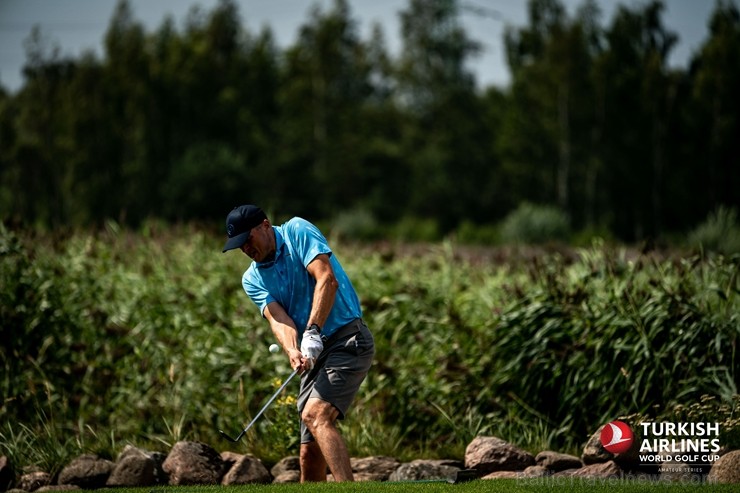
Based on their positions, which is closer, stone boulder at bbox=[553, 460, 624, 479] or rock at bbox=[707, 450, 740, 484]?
rock at bbox=[707, 450, 740, 484]

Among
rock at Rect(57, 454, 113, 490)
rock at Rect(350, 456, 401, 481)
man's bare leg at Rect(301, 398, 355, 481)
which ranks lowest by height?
rock at Rect(350, 456, 401, 481)

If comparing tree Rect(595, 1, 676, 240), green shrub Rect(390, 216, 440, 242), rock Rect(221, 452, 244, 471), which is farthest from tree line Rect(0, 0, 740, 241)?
rock Rect(221, 452, 244, 471)

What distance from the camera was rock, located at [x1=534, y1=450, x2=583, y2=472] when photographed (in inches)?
259

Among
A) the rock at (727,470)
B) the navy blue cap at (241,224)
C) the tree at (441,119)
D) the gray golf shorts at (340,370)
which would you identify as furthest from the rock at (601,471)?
the tree at (441,119)

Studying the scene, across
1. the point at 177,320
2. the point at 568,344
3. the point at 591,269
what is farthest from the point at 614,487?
the point at 177,320

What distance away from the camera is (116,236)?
1200 centimetres

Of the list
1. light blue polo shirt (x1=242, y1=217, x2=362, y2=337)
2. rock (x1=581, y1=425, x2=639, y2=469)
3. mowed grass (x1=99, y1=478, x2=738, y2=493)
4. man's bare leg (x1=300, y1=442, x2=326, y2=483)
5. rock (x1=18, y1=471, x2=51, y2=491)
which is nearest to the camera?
mowed grass (x1=99, y1=478, x2=738, y2=493)

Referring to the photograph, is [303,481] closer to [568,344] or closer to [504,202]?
[568,344]

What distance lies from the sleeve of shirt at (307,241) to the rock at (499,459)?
6.00 ft

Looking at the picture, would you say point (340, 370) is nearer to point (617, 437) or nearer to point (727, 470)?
point (617, 437)

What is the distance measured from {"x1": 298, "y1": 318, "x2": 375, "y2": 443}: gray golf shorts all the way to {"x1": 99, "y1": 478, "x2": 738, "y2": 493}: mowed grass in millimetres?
443

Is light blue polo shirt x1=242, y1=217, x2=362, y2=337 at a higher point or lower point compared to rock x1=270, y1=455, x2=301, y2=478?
higher

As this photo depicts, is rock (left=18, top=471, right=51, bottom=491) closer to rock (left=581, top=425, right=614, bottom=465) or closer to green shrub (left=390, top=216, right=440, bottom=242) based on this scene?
rock (left=581, top=425, right=614, bottom=465)

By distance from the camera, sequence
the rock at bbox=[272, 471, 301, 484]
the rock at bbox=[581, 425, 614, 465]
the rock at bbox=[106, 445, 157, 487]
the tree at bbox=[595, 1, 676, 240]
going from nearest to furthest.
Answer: the rock at bbox=[581, 425, 614, 465]
the rock at bbox=[106, 445, 157, 487]
the rock at bbox=[272, 471, 301, 484]
the tree at bbox=[595, 1, 676, 240]
